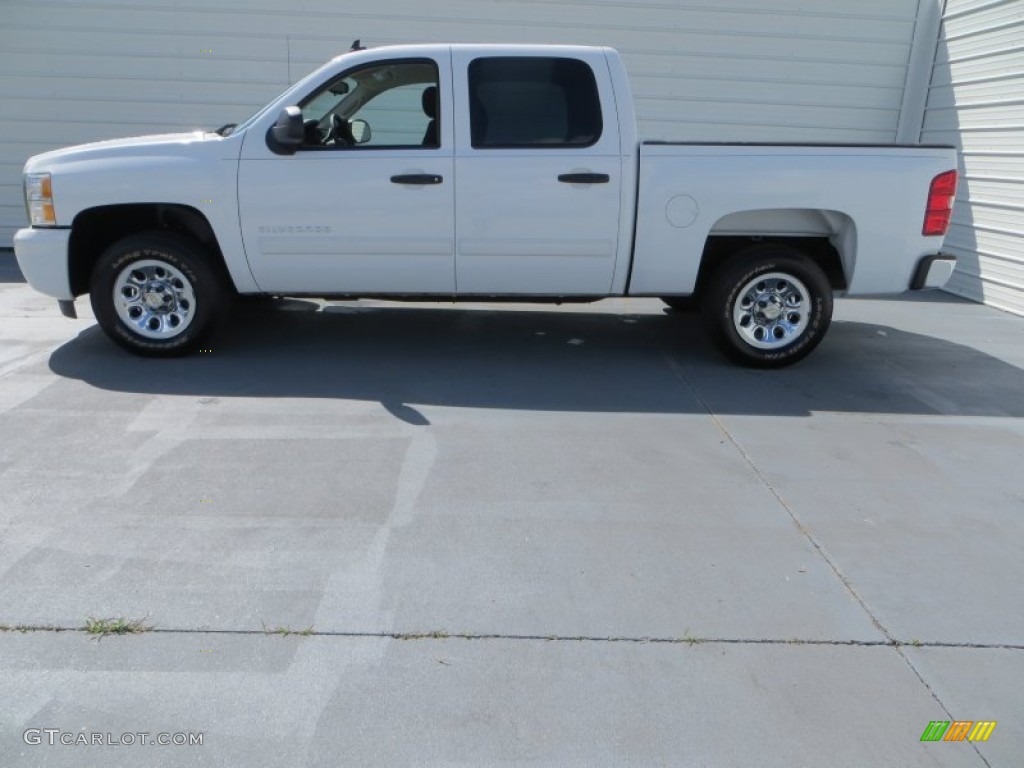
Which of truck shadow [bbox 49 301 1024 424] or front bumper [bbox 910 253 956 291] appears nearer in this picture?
truck shadow [bbox 49 301 1024 424]

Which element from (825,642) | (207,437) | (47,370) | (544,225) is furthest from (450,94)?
(825,642)

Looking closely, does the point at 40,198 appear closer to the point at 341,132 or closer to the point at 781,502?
the point at 341,132

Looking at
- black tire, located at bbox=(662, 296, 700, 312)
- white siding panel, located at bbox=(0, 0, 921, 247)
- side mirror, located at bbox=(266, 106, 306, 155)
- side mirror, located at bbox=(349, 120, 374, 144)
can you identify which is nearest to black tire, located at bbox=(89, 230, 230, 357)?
side mirror, located at bbox=(266, 106, 306, 155)

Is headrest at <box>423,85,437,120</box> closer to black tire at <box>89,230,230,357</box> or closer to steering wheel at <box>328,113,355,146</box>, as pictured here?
steering wheel at <box>328,113,355,146</box>

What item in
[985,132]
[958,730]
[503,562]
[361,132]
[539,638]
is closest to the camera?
[958,730]

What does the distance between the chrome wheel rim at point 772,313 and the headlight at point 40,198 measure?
15.7 ft

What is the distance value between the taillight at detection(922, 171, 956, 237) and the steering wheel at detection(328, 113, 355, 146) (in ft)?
13.1

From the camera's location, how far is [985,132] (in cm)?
923

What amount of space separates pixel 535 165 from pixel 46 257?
3.39 metres

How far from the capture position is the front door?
5.76 m

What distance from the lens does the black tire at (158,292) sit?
5.94m

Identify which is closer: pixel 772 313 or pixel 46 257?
pixel 46 257

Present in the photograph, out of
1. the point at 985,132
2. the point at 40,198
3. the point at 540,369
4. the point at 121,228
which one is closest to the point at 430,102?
the point at 540,369

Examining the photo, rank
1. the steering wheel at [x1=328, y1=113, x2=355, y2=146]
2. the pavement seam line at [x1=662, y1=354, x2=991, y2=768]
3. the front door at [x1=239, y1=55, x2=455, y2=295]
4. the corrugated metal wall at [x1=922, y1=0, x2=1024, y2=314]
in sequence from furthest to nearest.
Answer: the corrugated metal wall at [x1=922, y1=0, x2=1024, y2=314] → the steering wheel at [x1=328, y1=113, x2=355, y2=146] → the front door at [x1=239, y1=55, x2=455, y2=295] → the pavement seam line at [x1=662, y1=354, x2=991, y2=768]
